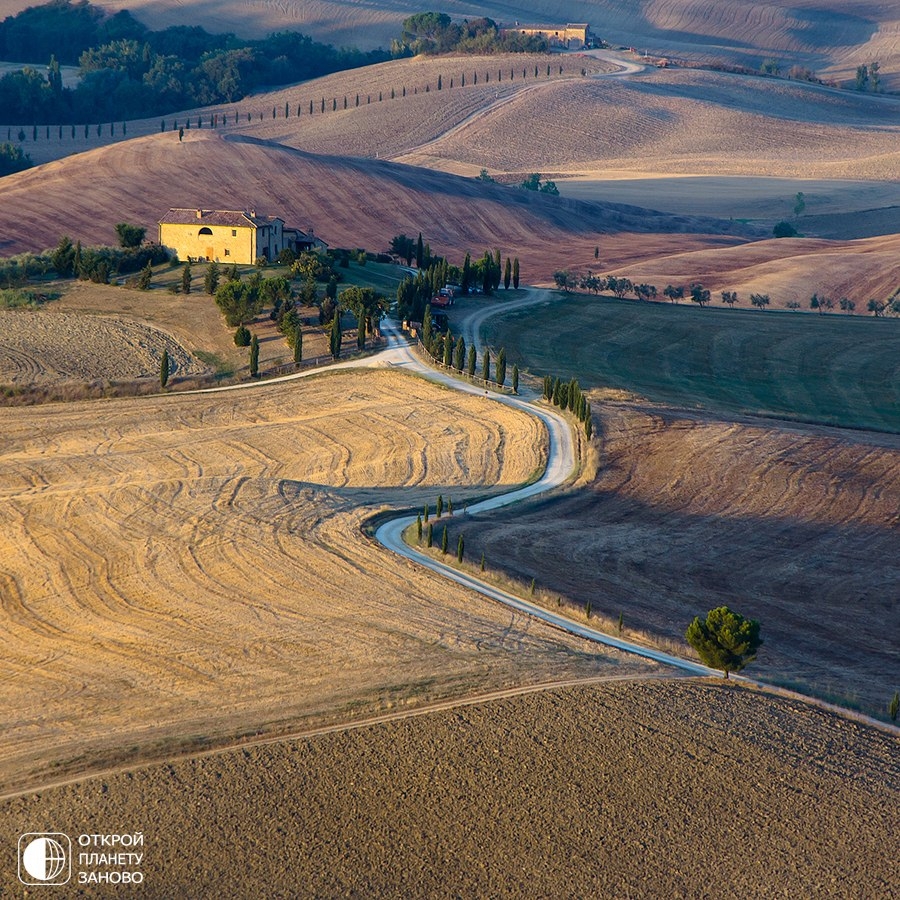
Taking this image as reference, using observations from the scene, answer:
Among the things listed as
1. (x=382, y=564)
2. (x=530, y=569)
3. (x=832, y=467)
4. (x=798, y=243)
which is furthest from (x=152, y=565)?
(x=798, y=243)

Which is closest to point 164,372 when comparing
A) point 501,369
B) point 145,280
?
point 145,280

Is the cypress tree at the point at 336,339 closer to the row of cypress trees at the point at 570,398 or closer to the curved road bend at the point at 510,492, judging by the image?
the curved road bend at the point at 510,492

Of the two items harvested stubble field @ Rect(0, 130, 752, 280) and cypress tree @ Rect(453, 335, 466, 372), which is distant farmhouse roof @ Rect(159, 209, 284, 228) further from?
cypress tree @ Rect(453, 335, 466, 372)

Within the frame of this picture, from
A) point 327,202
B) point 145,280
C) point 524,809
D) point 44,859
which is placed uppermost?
point 327,202

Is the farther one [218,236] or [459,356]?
[218,236]

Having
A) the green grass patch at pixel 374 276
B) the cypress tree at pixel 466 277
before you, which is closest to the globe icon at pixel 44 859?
the green grass patch at pixel 374 276

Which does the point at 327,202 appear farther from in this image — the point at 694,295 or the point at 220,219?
the point at 694,295

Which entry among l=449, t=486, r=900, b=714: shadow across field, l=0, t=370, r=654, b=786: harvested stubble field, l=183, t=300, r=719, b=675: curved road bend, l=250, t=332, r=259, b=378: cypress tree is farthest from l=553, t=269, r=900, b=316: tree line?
l=449, t=486, r=900, b=714: shadow across field
